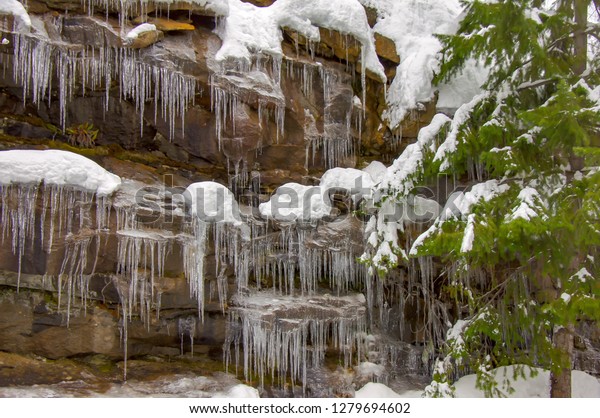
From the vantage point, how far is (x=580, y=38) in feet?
19.8

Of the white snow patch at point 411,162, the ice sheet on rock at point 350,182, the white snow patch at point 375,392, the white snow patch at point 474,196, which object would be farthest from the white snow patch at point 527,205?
the white snow patch at point 375,392

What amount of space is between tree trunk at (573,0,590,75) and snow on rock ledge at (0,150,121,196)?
6.39 m

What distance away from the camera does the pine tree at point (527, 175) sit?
5051mm

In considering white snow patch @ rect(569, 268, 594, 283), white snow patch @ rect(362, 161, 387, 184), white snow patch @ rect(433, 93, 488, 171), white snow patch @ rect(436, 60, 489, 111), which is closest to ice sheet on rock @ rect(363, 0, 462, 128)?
white snow patch @ rect(436, 60, 489, 111)

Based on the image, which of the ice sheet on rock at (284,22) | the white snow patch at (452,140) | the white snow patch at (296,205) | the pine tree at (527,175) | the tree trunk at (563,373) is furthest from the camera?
the ice sheet on rock at (284,22)

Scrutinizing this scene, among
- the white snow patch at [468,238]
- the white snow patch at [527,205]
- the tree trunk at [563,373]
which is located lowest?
the tree trunk at [563,373]

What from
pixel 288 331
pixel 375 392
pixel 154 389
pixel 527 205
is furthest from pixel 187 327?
pixel 527 205

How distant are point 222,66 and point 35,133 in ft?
10.8

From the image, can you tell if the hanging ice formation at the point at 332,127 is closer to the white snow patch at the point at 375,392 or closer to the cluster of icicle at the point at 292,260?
the cluster of icicle at the point at 292,260

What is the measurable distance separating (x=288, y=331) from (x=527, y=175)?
4216 millimetres

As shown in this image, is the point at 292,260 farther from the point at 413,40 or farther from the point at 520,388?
the point at 413,40

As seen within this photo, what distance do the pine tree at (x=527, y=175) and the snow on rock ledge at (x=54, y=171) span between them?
4103mm

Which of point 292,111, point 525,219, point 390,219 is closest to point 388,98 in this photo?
point 292,111

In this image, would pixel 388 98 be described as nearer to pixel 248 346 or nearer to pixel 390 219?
pixel 390 219
